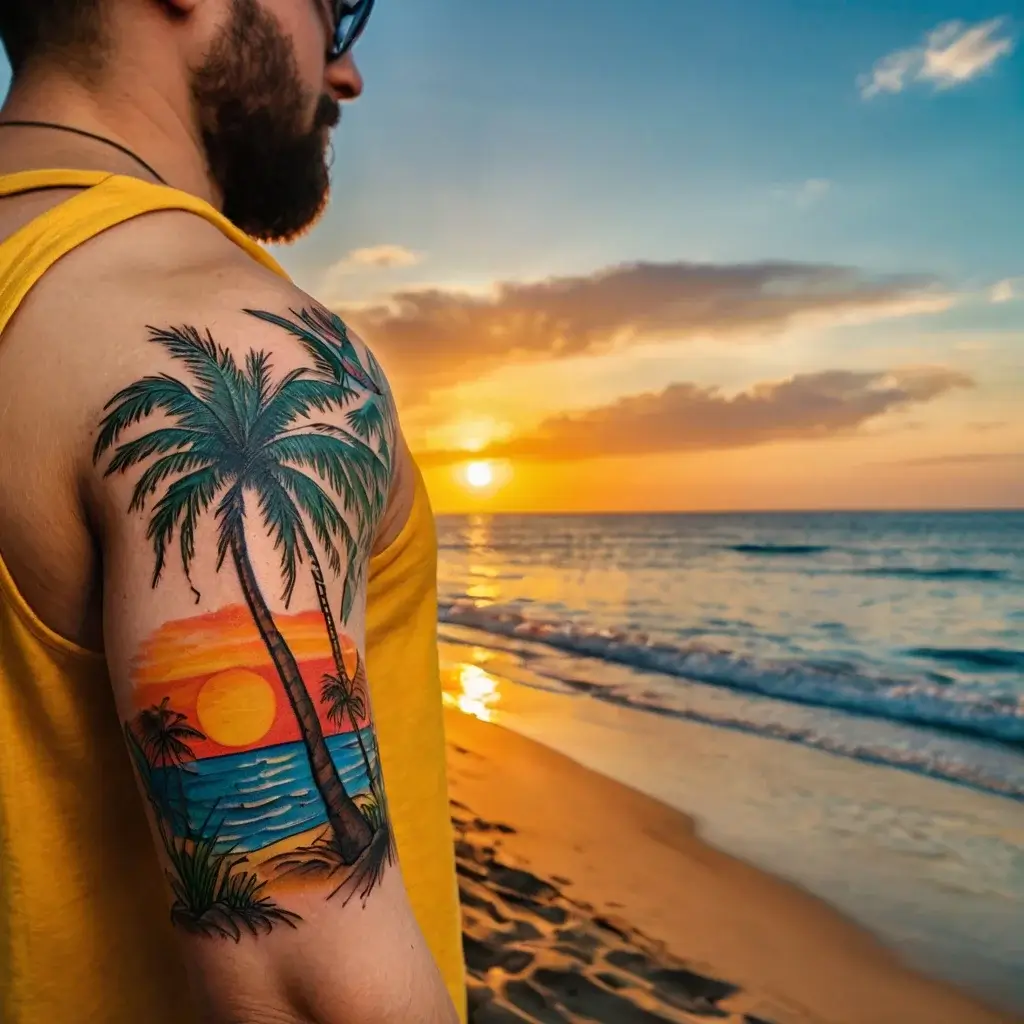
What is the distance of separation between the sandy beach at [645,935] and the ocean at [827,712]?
0.24 m

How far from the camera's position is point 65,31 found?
3.93 ft

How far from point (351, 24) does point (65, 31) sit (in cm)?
51

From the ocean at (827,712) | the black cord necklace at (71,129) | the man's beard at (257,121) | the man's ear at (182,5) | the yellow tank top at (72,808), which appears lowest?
the ocean at (827,712)

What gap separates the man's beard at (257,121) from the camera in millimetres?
1276

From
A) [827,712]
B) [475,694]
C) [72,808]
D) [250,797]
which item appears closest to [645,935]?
[72,808]

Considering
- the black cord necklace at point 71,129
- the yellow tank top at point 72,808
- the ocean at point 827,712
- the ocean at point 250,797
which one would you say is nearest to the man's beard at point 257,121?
the black cord necklace at point 71,129

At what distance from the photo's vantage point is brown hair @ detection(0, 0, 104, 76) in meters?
1.20

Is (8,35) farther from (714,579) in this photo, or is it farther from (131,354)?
(714,579)

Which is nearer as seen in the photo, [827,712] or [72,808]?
[72,808]

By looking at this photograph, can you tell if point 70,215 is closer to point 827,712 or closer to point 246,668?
point 246,668

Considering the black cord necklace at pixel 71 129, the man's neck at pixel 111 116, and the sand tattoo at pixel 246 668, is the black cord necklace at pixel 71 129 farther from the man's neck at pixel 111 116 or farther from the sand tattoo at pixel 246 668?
the sand tattoo at pixel 246 668

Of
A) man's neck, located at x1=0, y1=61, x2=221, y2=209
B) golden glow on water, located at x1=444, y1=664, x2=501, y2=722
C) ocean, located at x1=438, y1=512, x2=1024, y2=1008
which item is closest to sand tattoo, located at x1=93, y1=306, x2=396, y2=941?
man's neck, located at x1=0, y1=61, x2=221, y2=209

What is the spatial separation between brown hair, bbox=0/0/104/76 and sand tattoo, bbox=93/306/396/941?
625 mm

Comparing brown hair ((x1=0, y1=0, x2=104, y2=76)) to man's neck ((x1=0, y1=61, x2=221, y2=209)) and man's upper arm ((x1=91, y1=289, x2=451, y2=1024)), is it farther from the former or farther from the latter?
man's upper arm ((x1=91, y1=289, x2=451, y2=1024))
